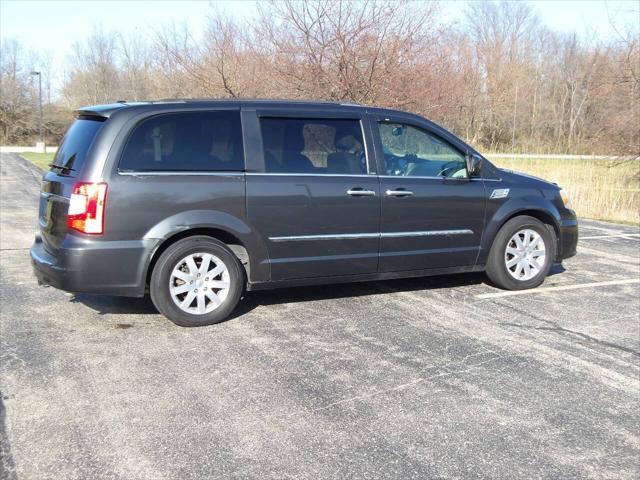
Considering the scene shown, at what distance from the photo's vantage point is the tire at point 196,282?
5062mm

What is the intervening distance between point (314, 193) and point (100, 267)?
189 centimetres

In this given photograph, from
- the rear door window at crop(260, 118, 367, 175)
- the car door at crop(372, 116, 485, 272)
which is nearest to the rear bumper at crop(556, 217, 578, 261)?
the car door at crop(372, 116, 485, 272)

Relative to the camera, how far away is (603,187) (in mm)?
15438

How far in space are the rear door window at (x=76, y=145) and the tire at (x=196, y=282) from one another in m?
1.02

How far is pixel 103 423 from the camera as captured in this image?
3.48 metres

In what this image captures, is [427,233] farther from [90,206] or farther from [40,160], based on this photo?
[40,160]

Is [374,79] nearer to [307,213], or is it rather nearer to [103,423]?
[307,213]

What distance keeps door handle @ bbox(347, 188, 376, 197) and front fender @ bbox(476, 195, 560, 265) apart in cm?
137

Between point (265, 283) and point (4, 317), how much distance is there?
7.36 ft

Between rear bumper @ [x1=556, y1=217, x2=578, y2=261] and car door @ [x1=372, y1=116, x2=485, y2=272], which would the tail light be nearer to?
car door @ [x1=372, y1=116, x2=485, y2=272]

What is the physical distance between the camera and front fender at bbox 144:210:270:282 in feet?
16.4

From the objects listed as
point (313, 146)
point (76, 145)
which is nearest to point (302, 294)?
point (313, 146)

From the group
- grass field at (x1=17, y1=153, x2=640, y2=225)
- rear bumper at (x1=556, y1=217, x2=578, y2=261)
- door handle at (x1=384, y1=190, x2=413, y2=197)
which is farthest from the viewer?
grass field at (x1=17, y1=153, x2=640, y2=225)

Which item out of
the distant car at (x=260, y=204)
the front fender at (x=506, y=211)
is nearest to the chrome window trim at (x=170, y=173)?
the distant car at (x=260, y=204)
